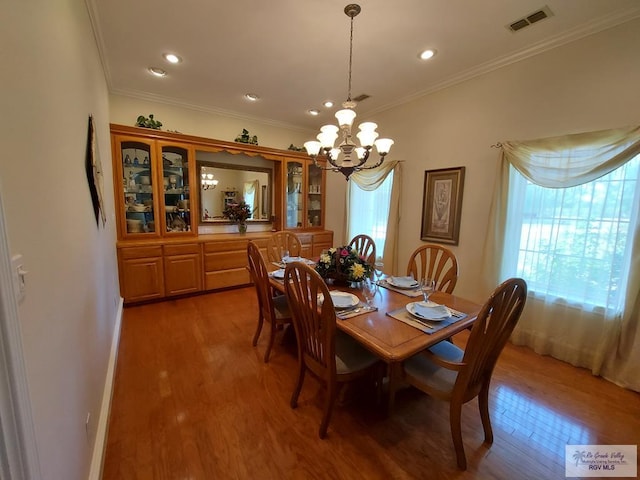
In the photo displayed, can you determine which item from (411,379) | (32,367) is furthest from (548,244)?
(32,367)

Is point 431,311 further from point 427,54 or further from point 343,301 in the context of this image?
point 427,54

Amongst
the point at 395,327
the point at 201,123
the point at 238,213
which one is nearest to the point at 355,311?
the point at 395,327

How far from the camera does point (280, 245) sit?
3133mm

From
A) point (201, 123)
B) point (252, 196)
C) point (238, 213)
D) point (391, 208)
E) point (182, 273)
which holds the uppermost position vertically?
point (201, 123)

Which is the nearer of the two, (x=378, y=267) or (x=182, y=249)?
(x=378, y=267)

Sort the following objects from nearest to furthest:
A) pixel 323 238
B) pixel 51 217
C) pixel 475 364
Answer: pixel 51 217
pixel 475 364
pixel 323 238

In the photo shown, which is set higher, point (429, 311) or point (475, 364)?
point (429, 311)

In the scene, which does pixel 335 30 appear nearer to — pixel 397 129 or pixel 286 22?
pixel 286 22

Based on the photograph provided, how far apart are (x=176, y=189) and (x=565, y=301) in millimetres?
4458

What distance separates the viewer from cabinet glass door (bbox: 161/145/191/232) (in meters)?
3.52

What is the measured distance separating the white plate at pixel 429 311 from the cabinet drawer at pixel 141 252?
3073 mm

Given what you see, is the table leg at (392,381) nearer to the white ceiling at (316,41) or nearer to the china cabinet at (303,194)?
the white ceiling at (316,41)

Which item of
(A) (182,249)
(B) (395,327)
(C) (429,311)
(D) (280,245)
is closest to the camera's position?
(B) (395,327)

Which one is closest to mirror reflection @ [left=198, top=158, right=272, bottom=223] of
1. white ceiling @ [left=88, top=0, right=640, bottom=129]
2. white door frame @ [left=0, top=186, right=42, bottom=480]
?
white ceiling @ [left=88, top=0, right=640, bottom=129]
